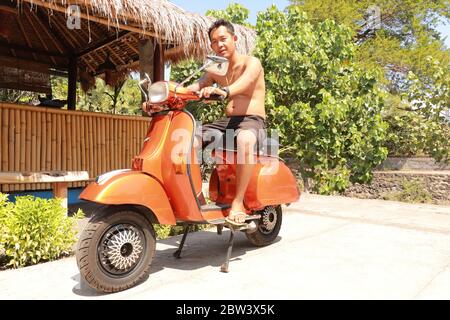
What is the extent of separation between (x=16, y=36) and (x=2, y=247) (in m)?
7.09

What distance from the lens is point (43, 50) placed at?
30.1 ft

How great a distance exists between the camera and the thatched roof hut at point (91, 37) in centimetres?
494

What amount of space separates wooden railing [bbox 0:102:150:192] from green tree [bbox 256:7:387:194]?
14.6 feet

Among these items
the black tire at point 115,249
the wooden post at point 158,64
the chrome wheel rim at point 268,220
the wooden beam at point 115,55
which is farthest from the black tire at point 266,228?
the wooden beam at point 115,55

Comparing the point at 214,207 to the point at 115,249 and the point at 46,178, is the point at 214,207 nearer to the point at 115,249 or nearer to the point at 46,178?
the point at 115,249

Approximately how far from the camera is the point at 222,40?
3.17 m

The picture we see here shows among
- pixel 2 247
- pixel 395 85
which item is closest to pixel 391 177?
pixel 395 85

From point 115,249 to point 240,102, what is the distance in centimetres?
161

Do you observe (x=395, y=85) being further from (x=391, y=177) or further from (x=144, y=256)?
(x=144, y=256)

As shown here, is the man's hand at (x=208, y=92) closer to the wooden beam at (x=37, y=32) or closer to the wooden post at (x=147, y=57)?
the wooden post at (x=147, y=57)

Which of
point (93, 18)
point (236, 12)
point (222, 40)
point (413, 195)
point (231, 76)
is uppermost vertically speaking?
point (236, 12)

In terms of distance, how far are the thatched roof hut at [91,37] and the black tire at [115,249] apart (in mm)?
Result: 3005

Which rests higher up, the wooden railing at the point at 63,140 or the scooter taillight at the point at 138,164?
the wooden railing at the point at 63,140

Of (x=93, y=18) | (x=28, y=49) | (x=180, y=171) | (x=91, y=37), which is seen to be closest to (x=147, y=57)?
(x=93, y=18)
